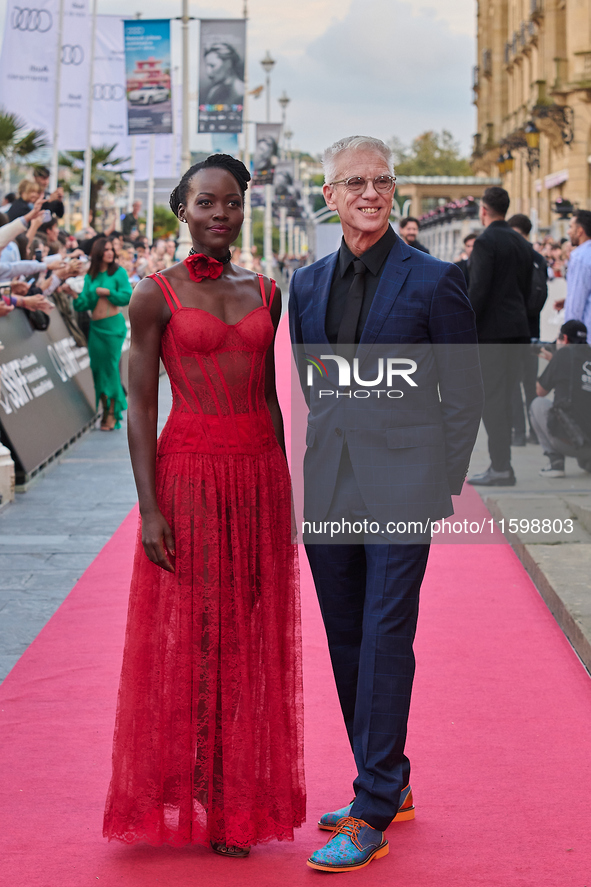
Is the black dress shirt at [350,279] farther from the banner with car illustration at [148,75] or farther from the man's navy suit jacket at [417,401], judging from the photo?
the banner with car illustration at [148,75]

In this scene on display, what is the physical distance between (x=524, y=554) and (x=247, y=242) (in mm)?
42529

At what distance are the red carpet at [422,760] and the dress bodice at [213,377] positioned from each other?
4.07 ft

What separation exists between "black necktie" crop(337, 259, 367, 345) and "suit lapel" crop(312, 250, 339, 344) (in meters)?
0.07

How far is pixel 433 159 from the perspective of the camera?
125 m

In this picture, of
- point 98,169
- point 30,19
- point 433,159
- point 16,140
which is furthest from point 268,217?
point 433,159

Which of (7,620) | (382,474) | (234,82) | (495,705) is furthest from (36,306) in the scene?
(234,82)

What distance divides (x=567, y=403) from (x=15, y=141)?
23.4 meters

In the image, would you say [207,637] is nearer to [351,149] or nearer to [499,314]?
[351,149]

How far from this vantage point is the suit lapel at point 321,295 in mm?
3486

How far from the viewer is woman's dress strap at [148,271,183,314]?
329cm

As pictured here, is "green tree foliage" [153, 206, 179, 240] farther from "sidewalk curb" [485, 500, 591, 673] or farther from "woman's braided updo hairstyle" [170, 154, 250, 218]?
"woman's braided updo hairstyle" [170, 154, 250, 218]

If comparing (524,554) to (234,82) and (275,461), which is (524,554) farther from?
(234,82)

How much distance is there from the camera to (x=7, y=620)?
5.88m

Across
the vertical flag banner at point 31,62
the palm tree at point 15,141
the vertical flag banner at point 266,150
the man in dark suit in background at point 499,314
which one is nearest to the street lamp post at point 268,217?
the vertical flag banner at point 266,150
